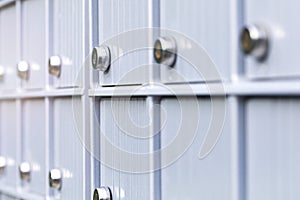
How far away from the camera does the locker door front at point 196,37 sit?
23.1 inches

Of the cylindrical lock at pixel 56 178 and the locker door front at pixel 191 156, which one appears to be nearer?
the locker door front at pixel 191 156

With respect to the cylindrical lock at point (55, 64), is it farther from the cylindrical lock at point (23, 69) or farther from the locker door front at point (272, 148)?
the locker door front at point (272, 148)

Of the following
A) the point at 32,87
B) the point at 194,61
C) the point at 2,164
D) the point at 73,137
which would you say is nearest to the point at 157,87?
the point at 194,61

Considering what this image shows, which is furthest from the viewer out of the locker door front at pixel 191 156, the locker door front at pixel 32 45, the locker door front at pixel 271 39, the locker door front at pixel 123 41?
the locker door front at pixel 32 45

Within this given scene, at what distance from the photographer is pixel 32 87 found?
1.15 metres

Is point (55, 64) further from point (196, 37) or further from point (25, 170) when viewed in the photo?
point (196, 37)

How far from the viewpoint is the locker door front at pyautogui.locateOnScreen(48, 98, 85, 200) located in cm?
96

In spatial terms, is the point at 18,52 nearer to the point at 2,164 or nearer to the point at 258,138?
the point at 2,164

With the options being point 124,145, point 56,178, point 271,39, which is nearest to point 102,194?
point 124,145

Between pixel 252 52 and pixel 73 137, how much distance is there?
52cm

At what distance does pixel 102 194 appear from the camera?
0.86 m

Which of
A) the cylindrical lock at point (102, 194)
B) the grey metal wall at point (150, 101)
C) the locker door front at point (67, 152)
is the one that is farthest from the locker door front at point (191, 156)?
the locker door front at point (67, 152)

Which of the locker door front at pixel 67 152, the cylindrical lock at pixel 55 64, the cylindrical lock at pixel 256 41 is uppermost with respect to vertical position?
the cylindrical lock at pixel 55 64

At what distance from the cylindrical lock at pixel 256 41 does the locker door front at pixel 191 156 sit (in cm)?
10
